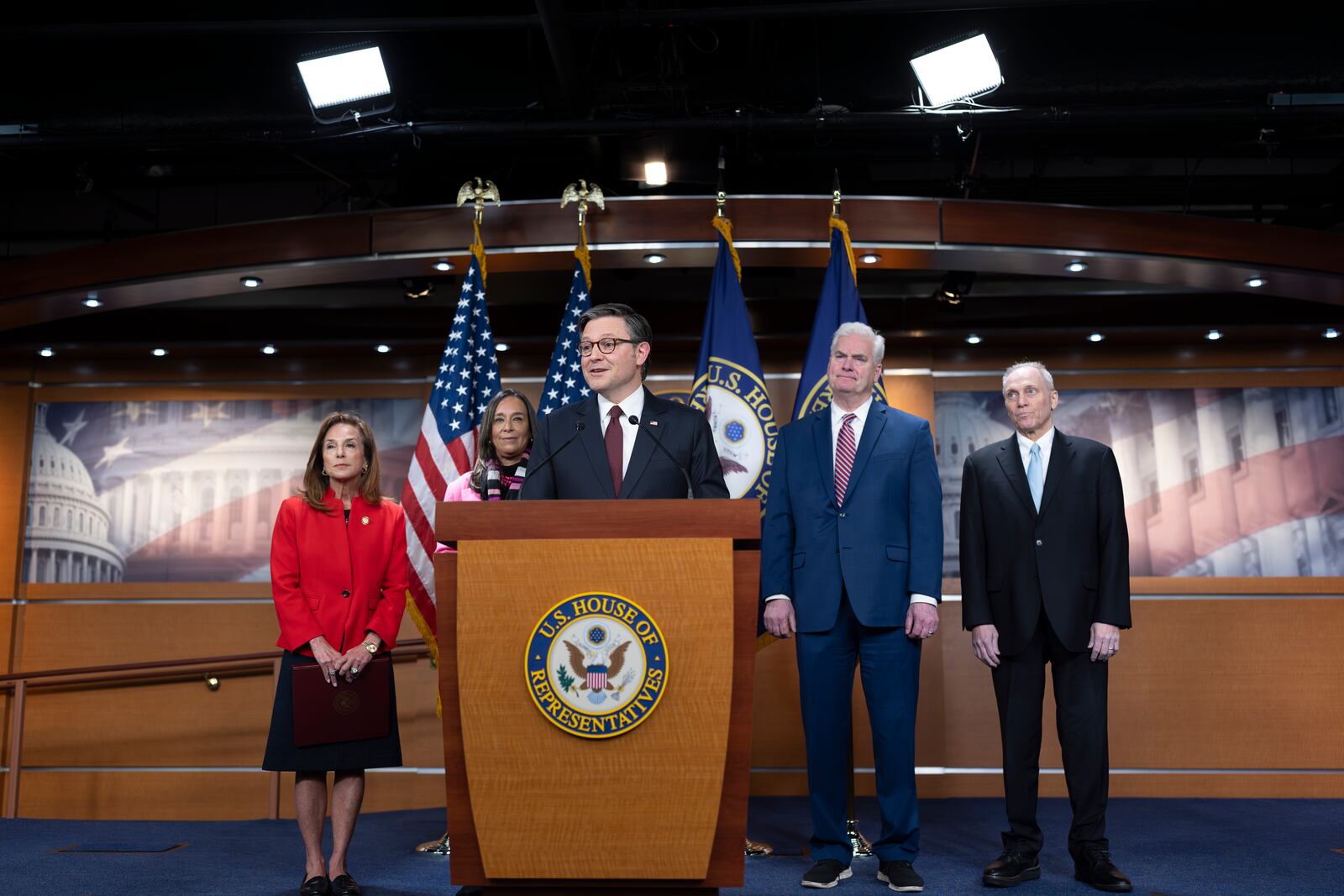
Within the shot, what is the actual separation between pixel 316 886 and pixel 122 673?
152 inches

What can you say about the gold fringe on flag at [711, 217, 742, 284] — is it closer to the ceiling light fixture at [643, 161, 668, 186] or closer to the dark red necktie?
the ceiling light fixture at [643, 161, 668, 186]

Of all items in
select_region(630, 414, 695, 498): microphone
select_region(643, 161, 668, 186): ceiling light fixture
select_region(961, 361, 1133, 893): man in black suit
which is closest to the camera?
select_region(630, 414, 695, 498): microphone

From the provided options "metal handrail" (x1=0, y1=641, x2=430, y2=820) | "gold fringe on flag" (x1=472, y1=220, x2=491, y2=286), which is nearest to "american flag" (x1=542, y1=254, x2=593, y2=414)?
"gold fringe on flag" (x1=472, y1=220, x2=491, y2=286)

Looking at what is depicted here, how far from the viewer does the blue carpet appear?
3.36m

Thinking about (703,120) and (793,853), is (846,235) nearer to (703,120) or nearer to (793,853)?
(703,120)

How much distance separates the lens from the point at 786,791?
5988mm

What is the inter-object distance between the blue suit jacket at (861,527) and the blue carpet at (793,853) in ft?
2.80

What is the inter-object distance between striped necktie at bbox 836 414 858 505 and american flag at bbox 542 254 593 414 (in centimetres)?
155

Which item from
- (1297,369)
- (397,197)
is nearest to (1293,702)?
(1297,369)

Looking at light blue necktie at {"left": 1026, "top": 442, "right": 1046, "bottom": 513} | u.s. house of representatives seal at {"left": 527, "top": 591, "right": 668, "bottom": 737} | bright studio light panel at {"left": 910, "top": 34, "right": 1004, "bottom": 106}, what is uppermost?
bright studio light panel at {"left": 910, "top": 34, "right": 1004, "bottom": 106}

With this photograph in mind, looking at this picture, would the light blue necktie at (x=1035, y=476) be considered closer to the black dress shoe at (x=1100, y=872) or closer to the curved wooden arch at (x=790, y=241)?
the black dress shoe at (x=1100, y=872)

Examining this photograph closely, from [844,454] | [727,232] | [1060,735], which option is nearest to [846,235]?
[727,232]

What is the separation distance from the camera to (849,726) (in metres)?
3.38

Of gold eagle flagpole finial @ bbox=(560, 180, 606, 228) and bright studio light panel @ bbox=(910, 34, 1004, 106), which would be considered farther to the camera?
gold eagle flagpole finial @ bbox=(560, 180, 606, 228)
